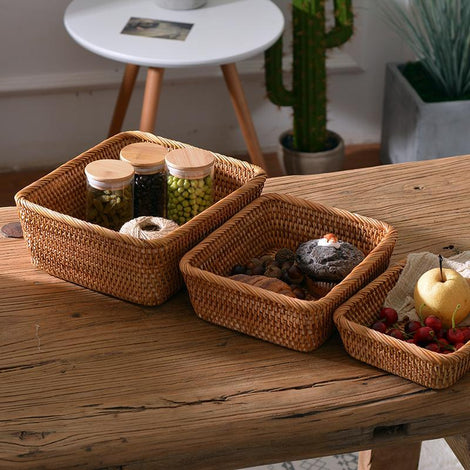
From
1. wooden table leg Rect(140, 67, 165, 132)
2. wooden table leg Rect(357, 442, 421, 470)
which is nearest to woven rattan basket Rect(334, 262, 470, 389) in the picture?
wooden table leg Rect(357, 442, 421, 470)

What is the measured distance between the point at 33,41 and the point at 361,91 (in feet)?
4.25

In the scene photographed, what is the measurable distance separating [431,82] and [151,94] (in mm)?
1121

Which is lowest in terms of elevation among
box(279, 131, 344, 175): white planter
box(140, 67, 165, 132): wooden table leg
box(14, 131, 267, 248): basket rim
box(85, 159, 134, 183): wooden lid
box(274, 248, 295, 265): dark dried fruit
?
box(279, 131, 344, 175): white planter

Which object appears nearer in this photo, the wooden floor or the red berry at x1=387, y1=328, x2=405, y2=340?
the red berry at x1=387, y1=328, x2=405, y2=340

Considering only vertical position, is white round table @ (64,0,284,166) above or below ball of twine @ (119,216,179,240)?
below

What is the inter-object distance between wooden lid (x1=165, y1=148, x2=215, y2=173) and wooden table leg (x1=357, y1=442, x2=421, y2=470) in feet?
2.55

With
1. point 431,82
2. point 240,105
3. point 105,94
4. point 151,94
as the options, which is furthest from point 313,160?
point 105,94

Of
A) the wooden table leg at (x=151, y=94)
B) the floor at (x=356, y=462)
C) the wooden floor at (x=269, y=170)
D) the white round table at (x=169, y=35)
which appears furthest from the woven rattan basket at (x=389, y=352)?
the wooden floor at (x=269, y=170)

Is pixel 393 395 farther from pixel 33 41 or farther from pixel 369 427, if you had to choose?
pixel 33 41

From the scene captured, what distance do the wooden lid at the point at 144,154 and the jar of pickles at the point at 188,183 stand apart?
41 millimetres

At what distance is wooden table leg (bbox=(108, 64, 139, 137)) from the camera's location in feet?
10.1

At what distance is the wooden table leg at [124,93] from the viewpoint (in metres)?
3.09

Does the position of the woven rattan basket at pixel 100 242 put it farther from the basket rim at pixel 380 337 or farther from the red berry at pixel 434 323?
the red berry at pixel 434 323

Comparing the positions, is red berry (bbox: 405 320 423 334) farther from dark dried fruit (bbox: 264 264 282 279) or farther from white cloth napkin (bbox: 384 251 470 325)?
dark dried fruit (bbox: 264 264 282 279)
